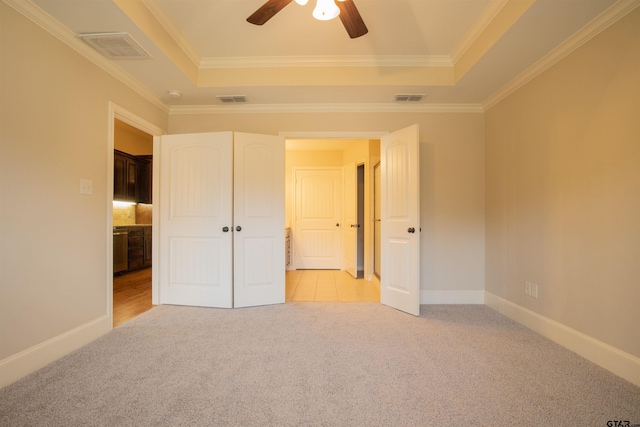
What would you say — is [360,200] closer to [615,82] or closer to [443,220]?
[443,220]

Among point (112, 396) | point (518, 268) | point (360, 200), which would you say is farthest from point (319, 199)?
point (112, 396)

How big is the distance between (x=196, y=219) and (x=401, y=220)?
235 centimetres

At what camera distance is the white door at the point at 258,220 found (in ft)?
10.2

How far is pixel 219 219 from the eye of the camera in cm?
309

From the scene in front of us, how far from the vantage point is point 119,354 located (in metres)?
2.04

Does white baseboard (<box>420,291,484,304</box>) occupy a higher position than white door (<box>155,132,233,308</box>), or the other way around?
white door (<box>155,132,233,308</box>)

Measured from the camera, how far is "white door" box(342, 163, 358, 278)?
484cm

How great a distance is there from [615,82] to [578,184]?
71 centimetres

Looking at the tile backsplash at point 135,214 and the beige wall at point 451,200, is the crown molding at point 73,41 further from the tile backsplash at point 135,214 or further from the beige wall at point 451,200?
the tile backsplash at point 135,214

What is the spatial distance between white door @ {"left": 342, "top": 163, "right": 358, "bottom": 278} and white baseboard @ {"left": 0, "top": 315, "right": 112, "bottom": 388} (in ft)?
11.5

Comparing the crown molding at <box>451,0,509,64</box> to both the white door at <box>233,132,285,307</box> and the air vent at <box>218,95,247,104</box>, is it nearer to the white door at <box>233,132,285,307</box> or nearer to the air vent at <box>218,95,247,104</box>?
the white door at <box>233,132,285,307</box>

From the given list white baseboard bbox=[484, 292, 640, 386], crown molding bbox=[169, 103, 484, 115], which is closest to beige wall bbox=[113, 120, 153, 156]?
crown molding bbox=[169, 103, 484, 115]

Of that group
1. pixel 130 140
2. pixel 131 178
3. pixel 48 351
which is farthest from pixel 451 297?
pixel 130 140

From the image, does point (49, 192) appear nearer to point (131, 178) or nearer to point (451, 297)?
point (131, 178)
